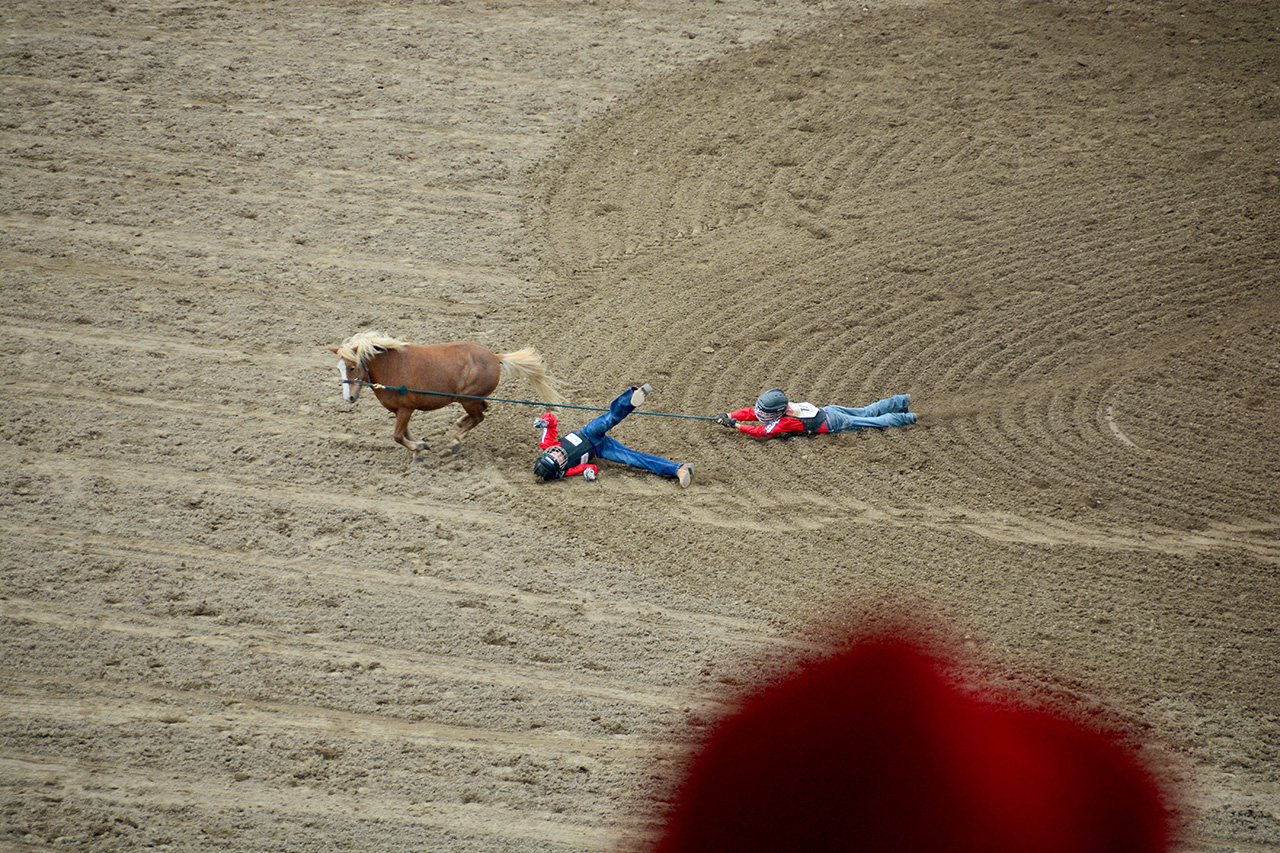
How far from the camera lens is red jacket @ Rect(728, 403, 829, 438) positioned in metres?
7.85

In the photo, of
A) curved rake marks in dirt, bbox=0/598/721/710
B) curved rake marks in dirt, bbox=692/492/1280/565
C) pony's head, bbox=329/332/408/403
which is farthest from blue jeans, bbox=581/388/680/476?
curved rake marks in dirt, bbox=0/598/721/710

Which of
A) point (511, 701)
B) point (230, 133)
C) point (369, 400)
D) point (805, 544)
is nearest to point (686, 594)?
point (805, 544)

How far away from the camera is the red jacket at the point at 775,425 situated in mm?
7848

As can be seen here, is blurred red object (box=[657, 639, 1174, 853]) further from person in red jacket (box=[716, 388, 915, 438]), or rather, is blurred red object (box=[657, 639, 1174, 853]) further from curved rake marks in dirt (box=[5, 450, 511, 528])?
curved rake marks in dirt (box=[5, 450, 511, 528])

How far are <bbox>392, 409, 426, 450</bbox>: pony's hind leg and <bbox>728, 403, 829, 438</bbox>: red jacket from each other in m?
2.72

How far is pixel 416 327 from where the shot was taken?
9.05 metres

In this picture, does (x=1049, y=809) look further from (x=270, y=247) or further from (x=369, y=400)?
(x=270, y=247)

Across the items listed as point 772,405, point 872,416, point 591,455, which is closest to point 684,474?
point 591,455

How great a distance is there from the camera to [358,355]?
7.08m

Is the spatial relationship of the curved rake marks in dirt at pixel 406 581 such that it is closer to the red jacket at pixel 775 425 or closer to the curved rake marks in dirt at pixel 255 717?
the curved rake marks in dirt at pixel 255 717

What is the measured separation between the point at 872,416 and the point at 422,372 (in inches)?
154

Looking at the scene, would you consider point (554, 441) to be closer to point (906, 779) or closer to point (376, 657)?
point (376, 657)

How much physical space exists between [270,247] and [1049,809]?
8.89 metres

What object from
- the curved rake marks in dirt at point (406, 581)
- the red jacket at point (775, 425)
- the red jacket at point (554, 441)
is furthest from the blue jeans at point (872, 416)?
the curved rake marks in dirt at point (406, 581)
